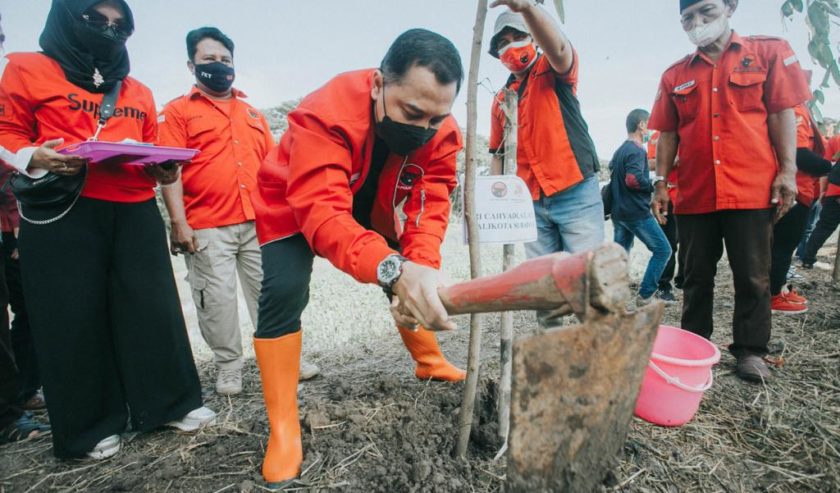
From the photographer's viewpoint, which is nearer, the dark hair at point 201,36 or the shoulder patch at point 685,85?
the shoulder patch at point 685,85

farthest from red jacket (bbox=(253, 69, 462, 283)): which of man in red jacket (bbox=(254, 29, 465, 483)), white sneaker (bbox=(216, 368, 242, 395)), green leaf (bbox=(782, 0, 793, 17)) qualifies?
green leaf (bbox=(782, 0, 793, 17))

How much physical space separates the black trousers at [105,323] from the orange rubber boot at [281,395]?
78cm

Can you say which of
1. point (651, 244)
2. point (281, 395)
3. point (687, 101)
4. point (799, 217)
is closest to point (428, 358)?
point (281, 395)

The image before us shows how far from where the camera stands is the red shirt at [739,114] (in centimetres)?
234

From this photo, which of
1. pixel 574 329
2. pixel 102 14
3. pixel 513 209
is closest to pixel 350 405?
pixel 513 209

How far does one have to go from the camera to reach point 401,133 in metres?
1.59

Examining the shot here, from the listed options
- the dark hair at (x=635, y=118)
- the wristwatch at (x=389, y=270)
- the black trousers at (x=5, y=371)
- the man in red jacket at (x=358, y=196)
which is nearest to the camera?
the wristwatch at (x=389, y=270)

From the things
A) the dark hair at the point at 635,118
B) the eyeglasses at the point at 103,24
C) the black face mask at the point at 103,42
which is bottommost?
the dark hair at the point at 635,118

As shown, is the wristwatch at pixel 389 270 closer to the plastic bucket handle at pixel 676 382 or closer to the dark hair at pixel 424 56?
the dark hair at pixel 424 56

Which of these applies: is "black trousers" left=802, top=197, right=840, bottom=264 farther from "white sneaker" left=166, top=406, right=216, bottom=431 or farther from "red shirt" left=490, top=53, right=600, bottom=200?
→ "white sneaker" left=166, top=406, right=216, bottom=431

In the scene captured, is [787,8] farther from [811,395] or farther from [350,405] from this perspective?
[350,405]

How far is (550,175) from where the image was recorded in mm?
2510

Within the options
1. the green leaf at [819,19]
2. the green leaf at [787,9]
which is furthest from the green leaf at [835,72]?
the green leaf at [787,9]

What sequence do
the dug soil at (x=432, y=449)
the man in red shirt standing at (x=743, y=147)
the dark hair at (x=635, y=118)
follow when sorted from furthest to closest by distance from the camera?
the dark hair at (x=635, y=118) → the man in red shirt standing at (x=743, y=147) → the dug soil at (x=432, y=449)
